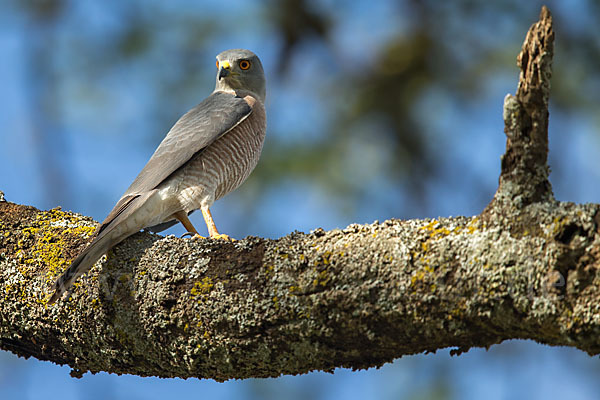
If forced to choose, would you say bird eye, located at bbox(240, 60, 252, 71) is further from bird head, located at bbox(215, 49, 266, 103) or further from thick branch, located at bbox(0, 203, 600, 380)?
thick branch, located at bbox(0, 203, 600, 380)

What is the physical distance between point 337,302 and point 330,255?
0.66 ft

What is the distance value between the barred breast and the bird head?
62 cm

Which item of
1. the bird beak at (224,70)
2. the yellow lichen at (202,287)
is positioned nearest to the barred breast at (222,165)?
the bird beak at (224,70)

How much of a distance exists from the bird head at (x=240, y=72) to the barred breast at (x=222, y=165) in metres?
0.62

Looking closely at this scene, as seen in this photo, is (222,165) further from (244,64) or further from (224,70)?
(244,64)

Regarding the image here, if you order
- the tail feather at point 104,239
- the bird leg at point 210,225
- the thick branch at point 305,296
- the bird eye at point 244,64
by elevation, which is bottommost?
the thick branch at point 305,296

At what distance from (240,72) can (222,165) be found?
1.44m

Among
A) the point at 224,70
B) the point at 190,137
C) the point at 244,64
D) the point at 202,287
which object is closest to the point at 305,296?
the point at 202,287

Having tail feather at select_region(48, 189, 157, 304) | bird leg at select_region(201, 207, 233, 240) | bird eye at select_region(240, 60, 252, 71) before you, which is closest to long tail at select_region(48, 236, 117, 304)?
tail feather at select_region(48, 189, 157, 304)

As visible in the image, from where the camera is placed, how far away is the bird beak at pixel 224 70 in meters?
5.86

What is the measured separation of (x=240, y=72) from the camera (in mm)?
5953

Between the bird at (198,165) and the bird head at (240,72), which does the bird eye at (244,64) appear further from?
the bird at (198,165)

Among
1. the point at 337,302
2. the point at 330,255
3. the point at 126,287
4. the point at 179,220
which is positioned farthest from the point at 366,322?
the point at 179,220

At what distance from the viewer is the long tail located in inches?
113
